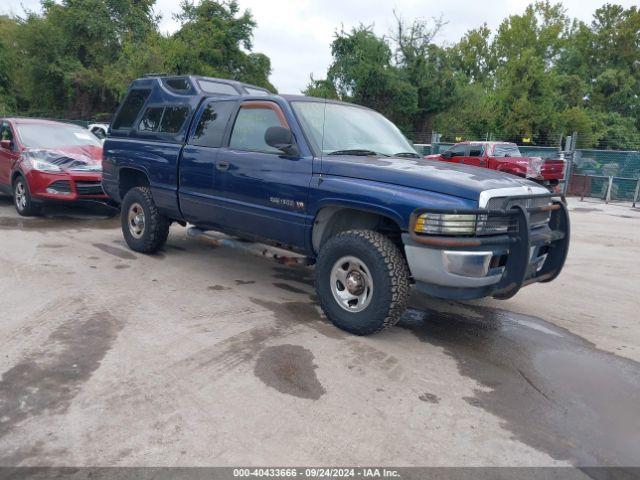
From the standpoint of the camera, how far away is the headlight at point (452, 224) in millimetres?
3691

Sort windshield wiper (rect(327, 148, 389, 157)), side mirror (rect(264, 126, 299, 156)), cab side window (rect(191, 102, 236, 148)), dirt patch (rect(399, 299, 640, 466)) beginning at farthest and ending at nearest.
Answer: cab side window (rect(191, 102, 236, 148)) < windshield wiper (rect(327, 148, 389, 157)) < side mirror (rect(264, 126, 299, 156)) < dirt patch (rect(399, 299, 640, 466))

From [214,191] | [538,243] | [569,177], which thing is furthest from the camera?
[569,177]

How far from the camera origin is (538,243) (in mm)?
4109

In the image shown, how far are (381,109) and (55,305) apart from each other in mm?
30857

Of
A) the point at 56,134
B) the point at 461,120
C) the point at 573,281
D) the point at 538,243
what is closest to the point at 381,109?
the point at 461,120

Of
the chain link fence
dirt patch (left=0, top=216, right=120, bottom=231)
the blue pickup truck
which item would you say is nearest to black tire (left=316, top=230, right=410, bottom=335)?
the blue pickup truck

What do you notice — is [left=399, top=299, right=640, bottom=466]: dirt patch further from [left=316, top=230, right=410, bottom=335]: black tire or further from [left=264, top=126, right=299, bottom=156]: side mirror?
[left=264, top=126, right=299, bottom=156]: side mirror

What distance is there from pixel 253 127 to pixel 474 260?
8.43 ft

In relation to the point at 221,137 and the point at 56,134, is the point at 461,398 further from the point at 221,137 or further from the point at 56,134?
the point at 56,134

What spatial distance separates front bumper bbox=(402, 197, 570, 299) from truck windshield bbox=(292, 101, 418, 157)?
132cm

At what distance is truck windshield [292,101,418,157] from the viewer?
471cm

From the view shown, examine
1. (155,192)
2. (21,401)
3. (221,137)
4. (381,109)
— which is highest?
(381,109)

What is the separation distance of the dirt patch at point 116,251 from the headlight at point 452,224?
13.2ft

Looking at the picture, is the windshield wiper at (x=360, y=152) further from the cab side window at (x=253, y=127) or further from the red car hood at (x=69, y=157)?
the red car hood at (x=69, y=157)
